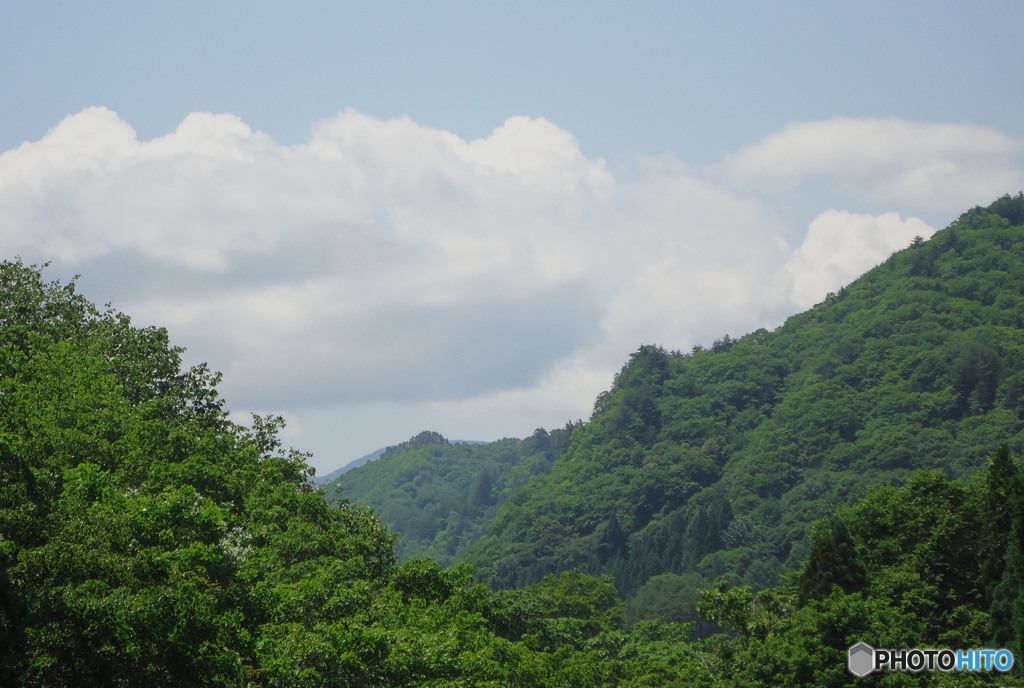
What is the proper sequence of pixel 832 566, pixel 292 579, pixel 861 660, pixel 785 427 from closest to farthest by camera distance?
pixel 292 579
pixel 861 660
pixel 832 566
pixel 785 427

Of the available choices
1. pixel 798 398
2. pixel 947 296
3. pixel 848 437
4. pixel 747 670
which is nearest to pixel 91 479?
pixel 747 670

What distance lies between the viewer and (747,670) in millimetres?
37812

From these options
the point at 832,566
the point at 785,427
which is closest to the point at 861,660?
the point at 832,566

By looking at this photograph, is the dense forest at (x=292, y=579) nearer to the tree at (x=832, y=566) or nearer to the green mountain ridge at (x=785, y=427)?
the tree at (x=832, y=566)

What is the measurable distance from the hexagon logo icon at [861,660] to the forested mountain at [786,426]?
79.7m

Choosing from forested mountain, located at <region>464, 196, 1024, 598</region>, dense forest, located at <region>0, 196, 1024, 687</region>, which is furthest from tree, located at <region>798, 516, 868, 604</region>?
forested mountain, located at <region>464, 196, 1024, 598</region>

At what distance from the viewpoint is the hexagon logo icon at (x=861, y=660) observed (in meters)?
34.3

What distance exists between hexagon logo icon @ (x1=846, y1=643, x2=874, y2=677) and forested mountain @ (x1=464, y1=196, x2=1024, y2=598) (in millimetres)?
79701

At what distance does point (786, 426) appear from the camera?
482 feet

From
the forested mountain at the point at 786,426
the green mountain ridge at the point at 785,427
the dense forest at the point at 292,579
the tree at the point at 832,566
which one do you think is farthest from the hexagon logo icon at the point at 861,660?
the forested mountain at the point at 786,426

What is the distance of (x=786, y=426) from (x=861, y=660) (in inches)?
4552

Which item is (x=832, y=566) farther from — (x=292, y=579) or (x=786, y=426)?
(x=786, y=426)

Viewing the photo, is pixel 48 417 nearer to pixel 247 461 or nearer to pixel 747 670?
pixel 247 461

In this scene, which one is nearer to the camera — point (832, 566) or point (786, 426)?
point (832, 566)
